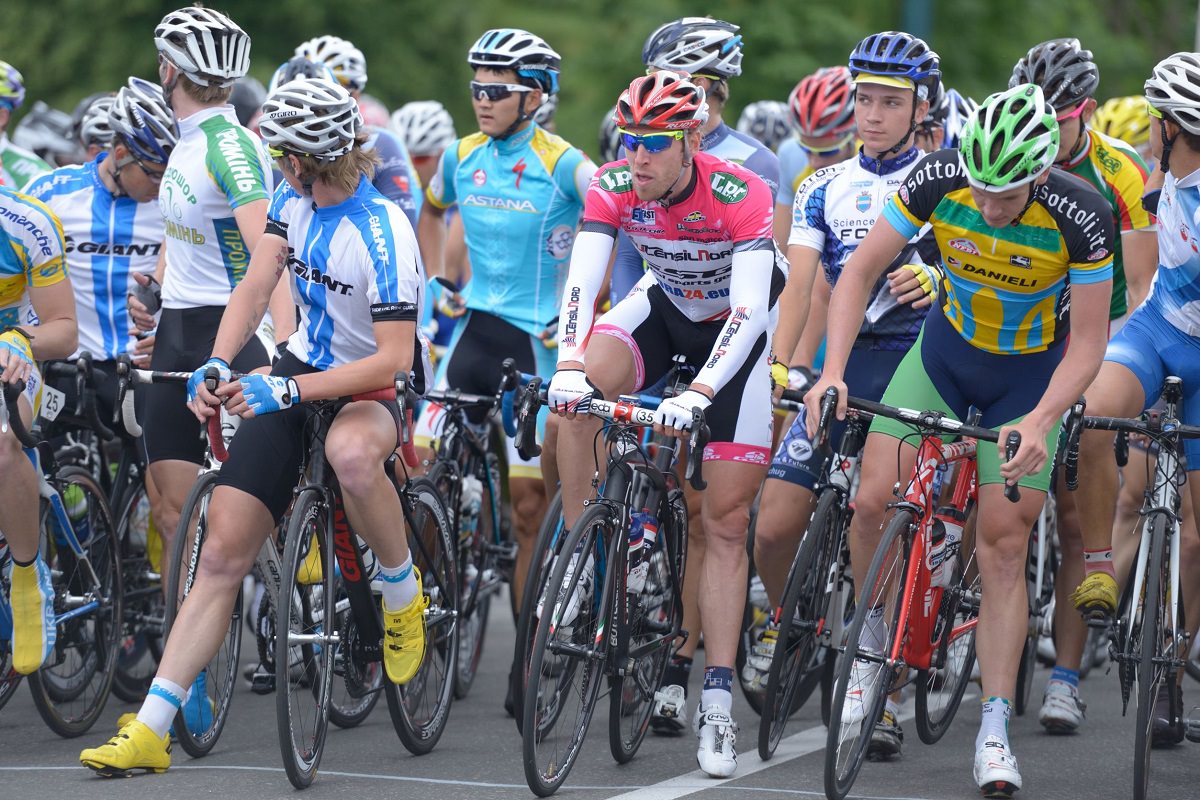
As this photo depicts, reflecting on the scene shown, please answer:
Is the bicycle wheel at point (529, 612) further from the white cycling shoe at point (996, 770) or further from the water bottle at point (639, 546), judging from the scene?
the white cycling shoe at point (996, 770)

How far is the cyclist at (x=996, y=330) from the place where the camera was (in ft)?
19.1

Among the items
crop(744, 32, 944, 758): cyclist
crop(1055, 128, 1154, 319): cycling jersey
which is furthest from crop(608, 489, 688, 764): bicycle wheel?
crop(1055, 128, 1154, 319): cycling jersey

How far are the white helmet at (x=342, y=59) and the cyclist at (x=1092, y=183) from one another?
3882 millimetres

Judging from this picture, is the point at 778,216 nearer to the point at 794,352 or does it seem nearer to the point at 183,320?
the point at 794,352

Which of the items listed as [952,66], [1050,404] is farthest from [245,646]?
[952,66]

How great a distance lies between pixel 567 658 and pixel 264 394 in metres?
1.33

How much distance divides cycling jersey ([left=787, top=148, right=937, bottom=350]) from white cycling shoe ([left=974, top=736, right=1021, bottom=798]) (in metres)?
1.78

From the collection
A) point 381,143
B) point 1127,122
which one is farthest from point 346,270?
point 1127,122

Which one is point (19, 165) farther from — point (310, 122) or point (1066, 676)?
point (1066, 676)

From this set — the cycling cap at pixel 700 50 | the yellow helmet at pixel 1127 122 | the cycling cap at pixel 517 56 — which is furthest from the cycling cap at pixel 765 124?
the cycling cap at pixel 700 50

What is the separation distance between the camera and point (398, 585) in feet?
20.7

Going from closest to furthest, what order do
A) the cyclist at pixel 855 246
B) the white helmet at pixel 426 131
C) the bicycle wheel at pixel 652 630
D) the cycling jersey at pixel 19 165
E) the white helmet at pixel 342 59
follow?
the bicycle wheel at pixel 652 630 → the cyclist at pixel 855 246 → the white helmet at pixel 342 59 → the cycling jersey at pixel 19 165 → the white helmet at pixel 426 131

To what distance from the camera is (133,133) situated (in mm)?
7430

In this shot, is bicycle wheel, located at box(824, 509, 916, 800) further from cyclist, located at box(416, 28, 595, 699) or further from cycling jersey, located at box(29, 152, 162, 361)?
cycling jersey, located at box(29, 152, 162, 361)
